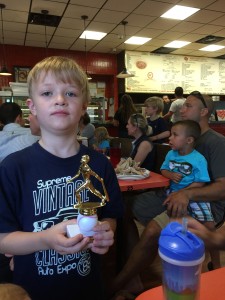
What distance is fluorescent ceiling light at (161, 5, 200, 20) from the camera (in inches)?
217

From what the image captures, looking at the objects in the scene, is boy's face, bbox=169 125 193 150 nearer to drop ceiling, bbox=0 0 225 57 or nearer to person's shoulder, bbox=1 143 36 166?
person's shoulder, bbox=1 143 36 166

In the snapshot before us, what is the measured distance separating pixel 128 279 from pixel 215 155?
112cm

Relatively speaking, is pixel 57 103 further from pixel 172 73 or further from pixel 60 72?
pixel 172 73

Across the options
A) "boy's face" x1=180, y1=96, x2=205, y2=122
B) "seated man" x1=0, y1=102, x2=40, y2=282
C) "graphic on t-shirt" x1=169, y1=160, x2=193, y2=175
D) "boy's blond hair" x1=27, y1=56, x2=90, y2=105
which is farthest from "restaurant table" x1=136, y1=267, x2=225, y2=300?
"boy's face" x1=180, y1=96, x2=205, y2=122

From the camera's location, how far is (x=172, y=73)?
9242 mm

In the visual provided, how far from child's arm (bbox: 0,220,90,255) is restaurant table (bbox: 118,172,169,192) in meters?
1.22

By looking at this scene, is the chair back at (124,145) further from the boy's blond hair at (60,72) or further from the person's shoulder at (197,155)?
the boy's blond hair at (60,72)

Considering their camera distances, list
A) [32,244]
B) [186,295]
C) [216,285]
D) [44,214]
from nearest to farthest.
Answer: [186,295] → [216,285] → [32,244] → [44,214]

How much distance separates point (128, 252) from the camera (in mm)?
2332

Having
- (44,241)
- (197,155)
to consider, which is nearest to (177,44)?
(197,155)

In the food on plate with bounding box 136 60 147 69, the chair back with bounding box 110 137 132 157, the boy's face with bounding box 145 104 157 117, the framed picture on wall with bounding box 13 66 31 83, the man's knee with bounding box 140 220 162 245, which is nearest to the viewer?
the man's knee with bounding box 140 220 162 245

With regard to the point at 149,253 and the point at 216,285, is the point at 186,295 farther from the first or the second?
the point at 149,253

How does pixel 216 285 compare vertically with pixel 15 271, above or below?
above

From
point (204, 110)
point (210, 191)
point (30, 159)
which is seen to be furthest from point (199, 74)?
point (30, 159)
